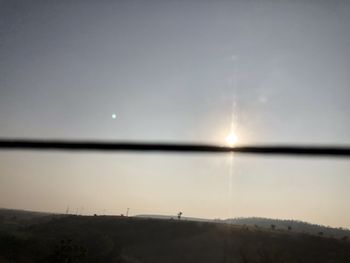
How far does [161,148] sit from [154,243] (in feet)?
319

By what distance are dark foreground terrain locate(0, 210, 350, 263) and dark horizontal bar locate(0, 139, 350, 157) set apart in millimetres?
63053

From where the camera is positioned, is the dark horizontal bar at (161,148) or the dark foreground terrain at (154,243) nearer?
the dark horizontal bar at (161,148)

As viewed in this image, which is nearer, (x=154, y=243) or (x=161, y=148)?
(x=161, y=148)

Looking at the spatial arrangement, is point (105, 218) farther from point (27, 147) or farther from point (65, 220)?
point (27, 147)

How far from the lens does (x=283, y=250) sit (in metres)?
85.4

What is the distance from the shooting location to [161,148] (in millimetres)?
1273

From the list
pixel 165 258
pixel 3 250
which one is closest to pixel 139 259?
pixel 165 258

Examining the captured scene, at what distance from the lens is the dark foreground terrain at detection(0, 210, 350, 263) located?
223 feet

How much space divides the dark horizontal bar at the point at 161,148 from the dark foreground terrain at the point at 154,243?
63.1 m

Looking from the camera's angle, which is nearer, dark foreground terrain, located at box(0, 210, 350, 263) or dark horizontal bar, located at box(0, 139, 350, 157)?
dark horizontal bar, located at box(0, 139, 350, 157)

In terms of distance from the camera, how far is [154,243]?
9481 cm

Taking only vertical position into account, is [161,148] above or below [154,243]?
below

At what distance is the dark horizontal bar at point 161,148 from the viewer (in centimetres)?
121

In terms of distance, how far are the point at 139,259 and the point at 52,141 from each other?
85689 mm
